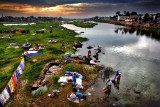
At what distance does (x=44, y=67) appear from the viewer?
19.8m

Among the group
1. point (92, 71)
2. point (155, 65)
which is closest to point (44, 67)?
point (92, 71)

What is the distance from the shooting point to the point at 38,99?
12422 millimetres

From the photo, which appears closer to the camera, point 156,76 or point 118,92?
point 118,92

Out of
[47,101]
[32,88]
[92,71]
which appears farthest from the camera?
[92,71]

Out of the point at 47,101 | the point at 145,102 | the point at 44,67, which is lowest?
the point at 145,102

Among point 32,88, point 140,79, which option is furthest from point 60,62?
point 140,79

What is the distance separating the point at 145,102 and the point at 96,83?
7.02 m

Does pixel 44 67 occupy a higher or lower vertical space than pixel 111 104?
higher

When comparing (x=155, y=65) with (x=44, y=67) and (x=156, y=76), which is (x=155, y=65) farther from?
(x=44, y=67)

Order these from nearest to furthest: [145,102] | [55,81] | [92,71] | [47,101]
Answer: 1. [47,101]
2. [145,102]
3. [55,81]
4. [92,71]

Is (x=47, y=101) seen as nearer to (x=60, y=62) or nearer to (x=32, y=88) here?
(x=32, y=88)

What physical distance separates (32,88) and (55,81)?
133 inches

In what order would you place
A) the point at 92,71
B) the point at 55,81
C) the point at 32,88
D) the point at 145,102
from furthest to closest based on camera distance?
the point at 92,71 → the point at 55,81 → the point at 32,88 → the point at 145,102

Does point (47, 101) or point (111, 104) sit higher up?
point (47, 101)
